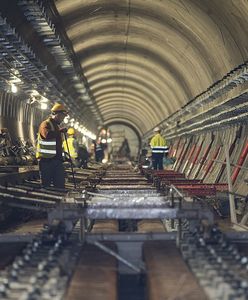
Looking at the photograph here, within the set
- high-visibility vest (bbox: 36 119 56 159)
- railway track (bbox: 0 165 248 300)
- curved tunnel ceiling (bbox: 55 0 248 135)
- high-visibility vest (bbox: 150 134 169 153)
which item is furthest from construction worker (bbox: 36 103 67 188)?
high-visibility vest (bbox: 150 134 169 153)

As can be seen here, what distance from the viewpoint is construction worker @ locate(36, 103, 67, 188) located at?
11.8 m

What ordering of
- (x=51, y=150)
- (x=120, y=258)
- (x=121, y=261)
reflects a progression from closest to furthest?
1. (x=120, y=258)
2. (x=121, y=261)
3. (x=51, y=150)

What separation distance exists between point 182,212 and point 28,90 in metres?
12.4

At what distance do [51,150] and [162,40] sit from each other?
5.80 m

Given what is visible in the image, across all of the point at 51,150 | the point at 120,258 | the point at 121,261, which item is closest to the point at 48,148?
the point at 51,150

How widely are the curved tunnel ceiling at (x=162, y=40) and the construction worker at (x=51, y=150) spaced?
1977 mm

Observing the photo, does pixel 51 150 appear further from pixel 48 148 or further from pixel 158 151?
pixel 158 151

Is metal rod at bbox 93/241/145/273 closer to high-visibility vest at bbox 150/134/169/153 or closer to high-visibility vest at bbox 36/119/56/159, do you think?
high-visibility vest at bbox 36/119/56/159

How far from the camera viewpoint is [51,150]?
1183 centimetres

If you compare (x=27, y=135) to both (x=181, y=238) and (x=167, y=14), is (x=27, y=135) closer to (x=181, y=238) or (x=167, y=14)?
(x=167, y=14)

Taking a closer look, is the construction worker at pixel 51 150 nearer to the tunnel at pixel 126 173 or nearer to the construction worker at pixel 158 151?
the tunnel at pixel 126 173

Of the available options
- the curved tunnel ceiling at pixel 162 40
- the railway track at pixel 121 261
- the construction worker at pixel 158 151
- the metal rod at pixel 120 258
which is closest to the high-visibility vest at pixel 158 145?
the construction worker at pixel 158 151

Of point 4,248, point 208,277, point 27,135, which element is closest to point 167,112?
point 27,135

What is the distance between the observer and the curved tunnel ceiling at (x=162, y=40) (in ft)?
40.4
